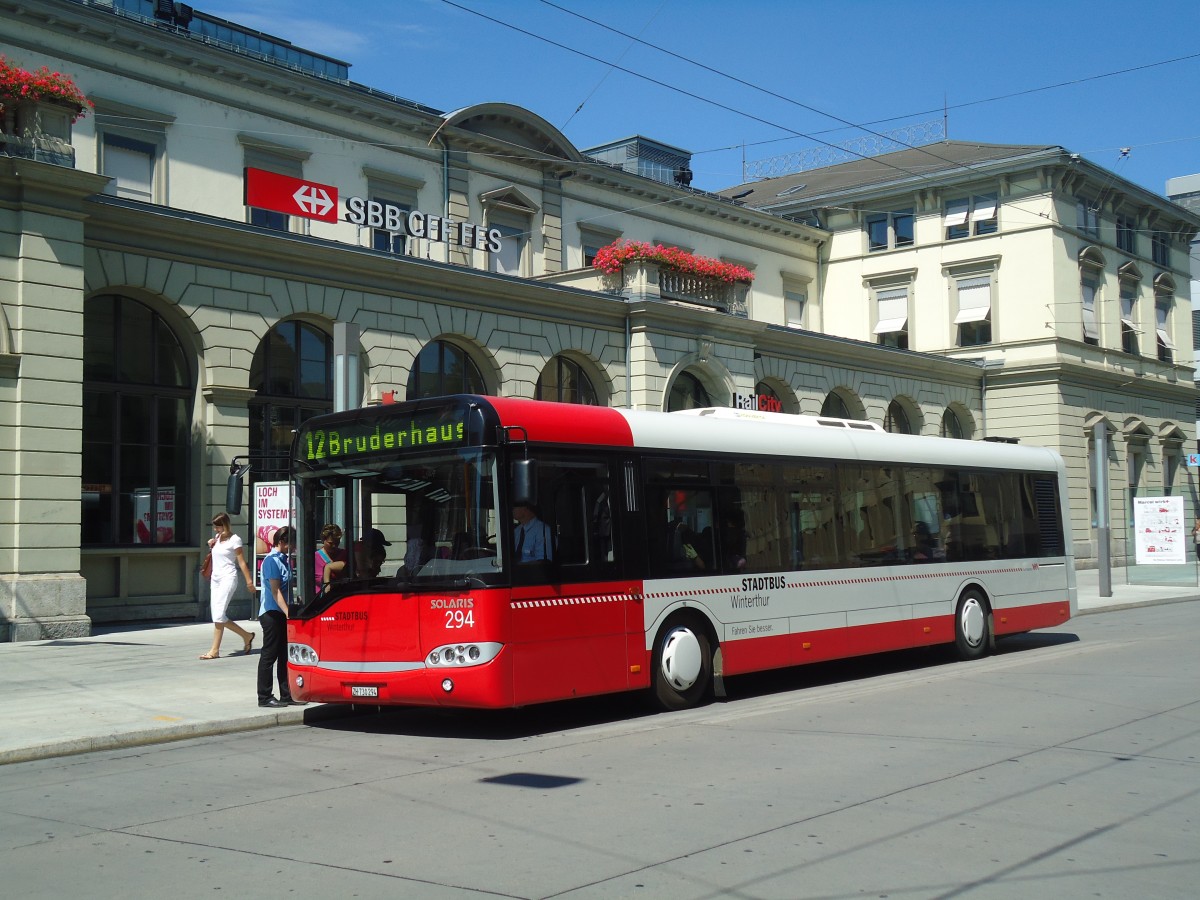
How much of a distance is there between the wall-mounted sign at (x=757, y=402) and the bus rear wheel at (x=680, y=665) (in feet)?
55.2

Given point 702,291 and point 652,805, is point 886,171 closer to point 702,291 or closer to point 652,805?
point 702,291

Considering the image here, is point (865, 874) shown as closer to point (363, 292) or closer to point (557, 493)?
point (557, 493)

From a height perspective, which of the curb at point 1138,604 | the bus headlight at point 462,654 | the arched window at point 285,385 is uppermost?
the arched window at point 285,385

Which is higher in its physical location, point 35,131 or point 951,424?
point 35,131

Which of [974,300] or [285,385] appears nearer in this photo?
[285,385]

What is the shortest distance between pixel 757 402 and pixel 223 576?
58.3ft

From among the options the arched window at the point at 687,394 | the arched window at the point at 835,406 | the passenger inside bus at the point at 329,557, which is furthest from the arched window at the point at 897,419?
the passenger inside bus at the point at 329,557

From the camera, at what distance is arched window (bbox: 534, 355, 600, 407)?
27.8m

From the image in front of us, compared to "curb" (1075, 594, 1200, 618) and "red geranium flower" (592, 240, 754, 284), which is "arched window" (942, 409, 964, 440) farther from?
"red geranium flower" (592, 240, 754, 284)

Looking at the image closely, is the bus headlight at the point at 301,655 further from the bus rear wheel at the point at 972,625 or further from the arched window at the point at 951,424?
the arched window at the point at 951,424

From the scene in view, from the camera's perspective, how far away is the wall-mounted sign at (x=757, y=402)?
101ft

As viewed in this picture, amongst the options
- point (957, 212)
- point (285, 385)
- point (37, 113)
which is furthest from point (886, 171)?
point (37, 113)

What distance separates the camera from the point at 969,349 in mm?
44188

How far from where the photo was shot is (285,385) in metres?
22.9
